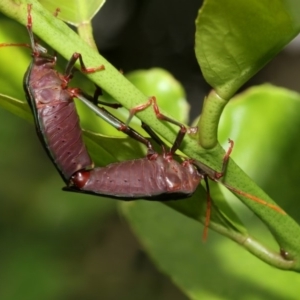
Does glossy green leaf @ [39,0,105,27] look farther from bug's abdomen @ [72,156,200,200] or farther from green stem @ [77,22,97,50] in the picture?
bug's abdomen @ [72,156,200,200]

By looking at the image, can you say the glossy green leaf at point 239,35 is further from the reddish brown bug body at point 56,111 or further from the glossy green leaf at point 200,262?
the glossy green leaf at point 200,262

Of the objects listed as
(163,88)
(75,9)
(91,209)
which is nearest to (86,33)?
(75,9)

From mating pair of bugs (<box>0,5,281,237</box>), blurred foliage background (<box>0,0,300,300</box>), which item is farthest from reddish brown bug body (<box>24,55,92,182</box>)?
blurred foliage background (<box>0,0,300,300</box>)

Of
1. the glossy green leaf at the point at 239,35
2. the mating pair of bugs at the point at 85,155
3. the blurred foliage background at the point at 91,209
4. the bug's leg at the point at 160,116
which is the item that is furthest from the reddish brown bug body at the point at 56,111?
the blurred foliage background at the point at 91,209

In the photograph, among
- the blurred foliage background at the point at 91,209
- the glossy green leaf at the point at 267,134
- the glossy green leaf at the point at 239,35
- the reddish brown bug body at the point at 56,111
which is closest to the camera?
the glossy green leaf at the point at 239,35

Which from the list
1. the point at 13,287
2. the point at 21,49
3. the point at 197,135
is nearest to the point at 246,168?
the point at 197,135

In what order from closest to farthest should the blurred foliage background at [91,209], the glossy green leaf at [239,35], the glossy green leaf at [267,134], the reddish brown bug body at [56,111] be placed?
the glossy green leaf at [239,35]
the reddish brown bug body at [56,111]
the glossy green leaf at [267,134]
the blurred foliage background at [91,209]
